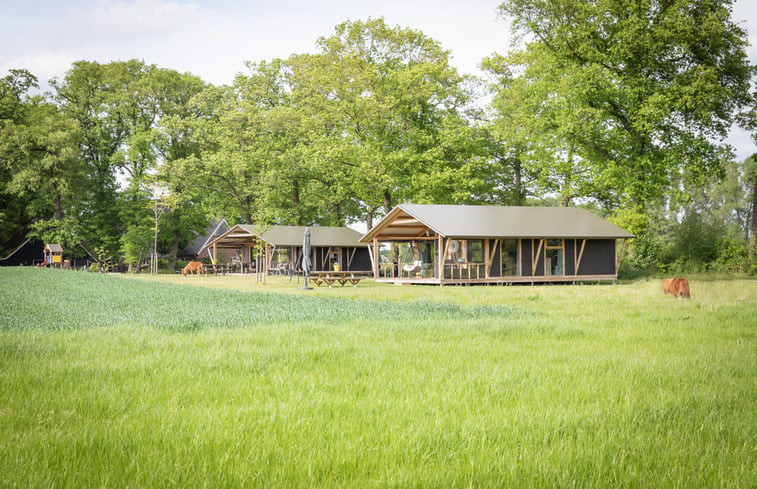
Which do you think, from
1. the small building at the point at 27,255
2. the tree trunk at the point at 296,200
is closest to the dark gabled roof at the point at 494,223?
the tree trunk at the point at 296,200

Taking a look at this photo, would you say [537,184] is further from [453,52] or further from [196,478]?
[196,478]

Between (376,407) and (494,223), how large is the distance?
24923 millimetres

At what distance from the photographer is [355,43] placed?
1502 inches

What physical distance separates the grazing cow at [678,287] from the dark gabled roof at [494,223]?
11.5 meters

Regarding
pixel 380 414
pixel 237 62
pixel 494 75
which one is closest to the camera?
pixel 380 414

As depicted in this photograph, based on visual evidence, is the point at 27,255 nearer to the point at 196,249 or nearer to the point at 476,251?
the point at 196,249

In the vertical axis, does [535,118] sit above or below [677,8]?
below

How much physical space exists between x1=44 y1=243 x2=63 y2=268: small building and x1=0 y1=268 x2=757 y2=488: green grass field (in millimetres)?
45304

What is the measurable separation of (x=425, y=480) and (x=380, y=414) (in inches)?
47.4

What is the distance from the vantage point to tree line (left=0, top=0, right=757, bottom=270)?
3119cm

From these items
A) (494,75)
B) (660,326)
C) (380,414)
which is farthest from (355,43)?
(380,414)

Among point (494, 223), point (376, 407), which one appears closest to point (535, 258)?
point (494, 223)

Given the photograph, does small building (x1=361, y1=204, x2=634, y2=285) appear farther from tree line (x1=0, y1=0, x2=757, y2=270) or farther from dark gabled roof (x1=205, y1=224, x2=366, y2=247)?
dark gabled roof (x1=205, y1=224, x2=366, y2=247)

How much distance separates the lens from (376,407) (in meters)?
4.29
